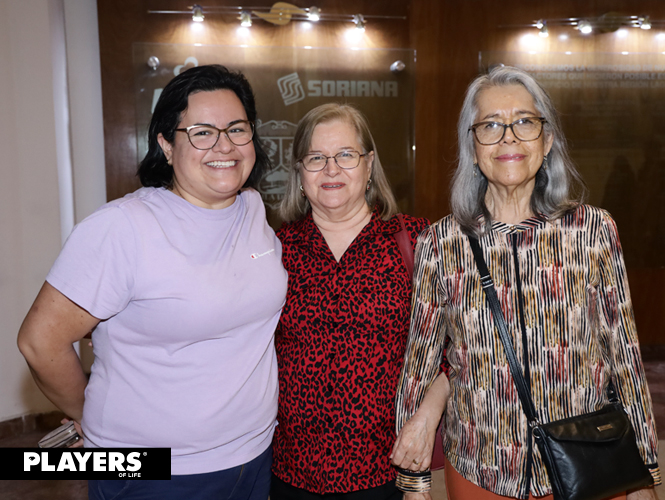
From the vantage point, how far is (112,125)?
4.35m

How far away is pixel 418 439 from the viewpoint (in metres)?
1.65

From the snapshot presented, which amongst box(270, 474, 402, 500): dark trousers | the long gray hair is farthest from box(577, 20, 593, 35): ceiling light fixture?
box(270, 474, 402, 500): dark trousers

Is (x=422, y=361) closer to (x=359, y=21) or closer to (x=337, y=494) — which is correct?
(x=337, y=494)

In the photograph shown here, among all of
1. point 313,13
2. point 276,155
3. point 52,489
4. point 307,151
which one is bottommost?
point 52,489

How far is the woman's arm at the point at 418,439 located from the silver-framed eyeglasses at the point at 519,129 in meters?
0.85

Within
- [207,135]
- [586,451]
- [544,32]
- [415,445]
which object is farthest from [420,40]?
[586,451]

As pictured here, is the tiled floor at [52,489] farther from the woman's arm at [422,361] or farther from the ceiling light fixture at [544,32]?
the ceiling light fixture at [544,32]

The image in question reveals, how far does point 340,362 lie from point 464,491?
1.80 ft

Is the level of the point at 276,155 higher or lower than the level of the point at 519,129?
higher

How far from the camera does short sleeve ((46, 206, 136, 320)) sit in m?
1.46

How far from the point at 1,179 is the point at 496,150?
11.2 feet

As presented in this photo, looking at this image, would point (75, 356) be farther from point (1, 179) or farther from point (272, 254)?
point (1, 179)

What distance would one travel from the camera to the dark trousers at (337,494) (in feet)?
5.94

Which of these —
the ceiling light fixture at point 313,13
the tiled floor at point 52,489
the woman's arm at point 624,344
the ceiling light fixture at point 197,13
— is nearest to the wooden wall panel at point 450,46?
the ceiling light fixture at point 313,13
